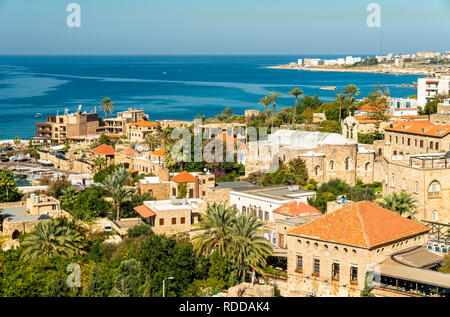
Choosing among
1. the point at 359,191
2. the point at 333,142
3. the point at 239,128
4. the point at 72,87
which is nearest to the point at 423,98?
the point at 239,128

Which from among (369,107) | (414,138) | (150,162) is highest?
(369,107)

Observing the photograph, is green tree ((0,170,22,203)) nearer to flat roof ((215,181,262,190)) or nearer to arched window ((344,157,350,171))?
flat roof ((215,181,262,190))

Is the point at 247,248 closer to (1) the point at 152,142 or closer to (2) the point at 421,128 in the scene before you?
(2) the point at 421,128

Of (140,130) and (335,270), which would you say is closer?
(335,270)

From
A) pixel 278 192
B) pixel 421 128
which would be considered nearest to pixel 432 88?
pixel 421 128

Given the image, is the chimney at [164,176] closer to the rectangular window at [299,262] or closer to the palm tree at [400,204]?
the palm tree at [400,204]

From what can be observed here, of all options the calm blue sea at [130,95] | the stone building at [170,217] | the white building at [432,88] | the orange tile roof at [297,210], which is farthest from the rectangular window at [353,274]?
the calm blue sea at [130,95]

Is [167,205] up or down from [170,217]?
up

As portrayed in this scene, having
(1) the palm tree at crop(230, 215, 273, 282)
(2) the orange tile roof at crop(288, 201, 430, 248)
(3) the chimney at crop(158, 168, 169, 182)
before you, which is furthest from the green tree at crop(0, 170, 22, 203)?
(2) the orange tile roof at crop(288, 201, 430, 248)

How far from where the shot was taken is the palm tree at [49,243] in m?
23.9

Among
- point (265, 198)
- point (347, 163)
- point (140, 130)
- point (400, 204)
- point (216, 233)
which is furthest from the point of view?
point (140, 130)

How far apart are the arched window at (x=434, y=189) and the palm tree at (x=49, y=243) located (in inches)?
601

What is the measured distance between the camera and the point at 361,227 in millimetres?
20672

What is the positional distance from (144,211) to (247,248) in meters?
8.61
